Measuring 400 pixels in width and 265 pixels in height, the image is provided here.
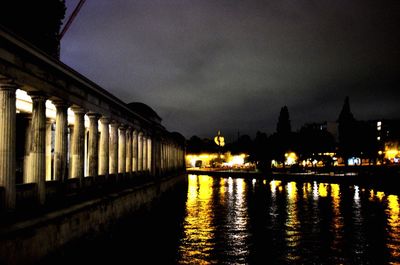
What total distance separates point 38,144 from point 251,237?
458 inches

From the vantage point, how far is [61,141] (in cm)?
1700

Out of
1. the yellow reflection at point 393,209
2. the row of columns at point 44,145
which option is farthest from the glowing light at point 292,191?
the row of columns at point 44,145

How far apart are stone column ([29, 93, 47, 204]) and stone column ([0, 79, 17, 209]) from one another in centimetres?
198

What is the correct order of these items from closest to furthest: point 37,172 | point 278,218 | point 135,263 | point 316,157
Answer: point 37,172 → point 135,263 → point 278,218 → point 316,157

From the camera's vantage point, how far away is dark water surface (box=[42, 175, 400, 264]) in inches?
631

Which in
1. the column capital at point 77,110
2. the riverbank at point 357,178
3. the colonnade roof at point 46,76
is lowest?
the riverbank at point 357,178

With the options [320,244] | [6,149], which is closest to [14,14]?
[6,149]

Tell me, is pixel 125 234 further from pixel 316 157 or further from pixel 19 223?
pixel 316 157

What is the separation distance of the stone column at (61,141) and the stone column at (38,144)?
1696 mm

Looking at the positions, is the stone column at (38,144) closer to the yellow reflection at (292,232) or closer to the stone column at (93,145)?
the stone column at (93,145)

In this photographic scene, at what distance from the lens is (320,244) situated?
18.7 metres

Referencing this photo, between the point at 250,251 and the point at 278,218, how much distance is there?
10394mm

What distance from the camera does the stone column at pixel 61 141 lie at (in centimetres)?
1655

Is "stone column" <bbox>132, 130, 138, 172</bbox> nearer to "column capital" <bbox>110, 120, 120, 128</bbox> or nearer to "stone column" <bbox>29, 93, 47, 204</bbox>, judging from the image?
"column capital" <bbox>110, 120, 120, 128</bbox>
